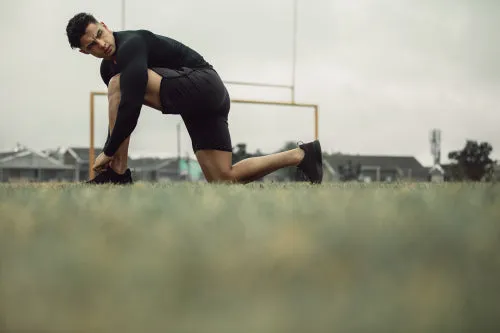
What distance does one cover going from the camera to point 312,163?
2.26 meters

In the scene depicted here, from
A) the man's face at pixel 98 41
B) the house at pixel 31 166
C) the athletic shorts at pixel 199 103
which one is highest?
the man's face at pixel 98 41

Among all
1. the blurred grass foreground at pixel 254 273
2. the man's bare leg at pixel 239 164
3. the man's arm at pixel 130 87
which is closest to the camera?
the blurred grass foreground at pixel 254 273

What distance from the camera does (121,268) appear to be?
412 mm

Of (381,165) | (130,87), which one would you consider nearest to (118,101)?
(130,87)

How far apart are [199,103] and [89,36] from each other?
462mm

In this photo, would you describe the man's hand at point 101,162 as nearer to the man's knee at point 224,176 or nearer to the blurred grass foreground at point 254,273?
the man's knee at point 224,176

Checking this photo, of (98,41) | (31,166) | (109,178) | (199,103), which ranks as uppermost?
(98,41)

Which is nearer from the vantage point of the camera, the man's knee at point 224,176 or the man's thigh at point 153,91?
the man's thigh at point 153,91

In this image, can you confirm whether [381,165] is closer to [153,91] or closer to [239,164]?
[239,164]

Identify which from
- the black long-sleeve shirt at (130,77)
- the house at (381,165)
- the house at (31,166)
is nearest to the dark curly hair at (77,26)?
the black long-sleeve shirt at (130,77)

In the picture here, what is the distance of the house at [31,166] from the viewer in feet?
97.5

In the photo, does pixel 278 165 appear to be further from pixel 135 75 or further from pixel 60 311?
pixel 60 311

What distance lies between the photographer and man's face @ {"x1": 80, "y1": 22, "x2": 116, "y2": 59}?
6.46ft

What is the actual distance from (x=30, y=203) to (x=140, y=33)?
1.17 m
